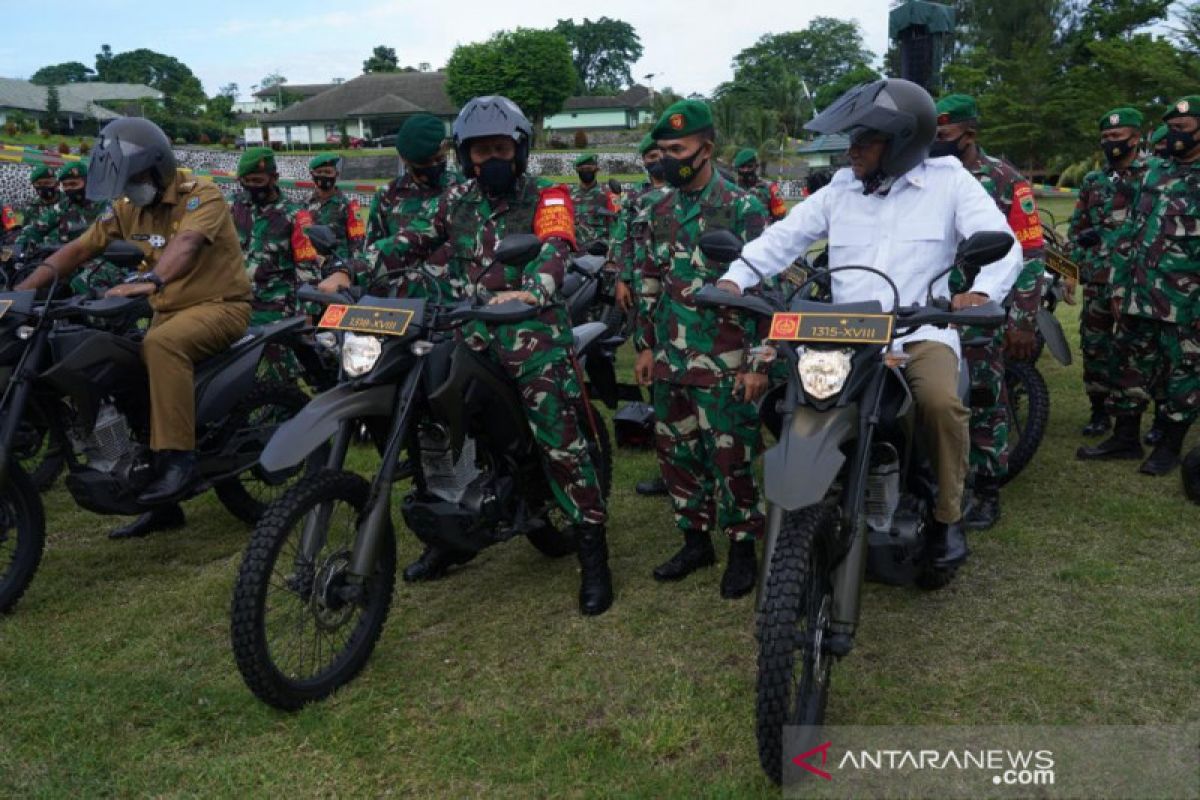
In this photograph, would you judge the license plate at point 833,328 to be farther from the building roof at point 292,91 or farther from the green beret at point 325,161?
the building roof at point 292,91

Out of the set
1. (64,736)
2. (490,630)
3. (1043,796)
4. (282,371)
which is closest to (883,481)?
(1043,796)

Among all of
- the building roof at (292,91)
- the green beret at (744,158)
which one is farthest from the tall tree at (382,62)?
the green beret at (744,158)

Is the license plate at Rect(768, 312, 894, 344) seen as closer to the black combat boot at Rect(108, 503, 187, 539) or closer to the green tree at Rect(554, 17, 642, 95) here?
the black combat boot at Rect(108, 503, 187, 539)

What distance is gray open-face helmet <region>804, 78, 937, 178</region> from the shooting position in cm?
325

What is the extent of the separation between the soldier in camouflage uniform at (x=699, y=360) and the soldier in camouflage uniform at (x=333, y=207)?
3.90 metres

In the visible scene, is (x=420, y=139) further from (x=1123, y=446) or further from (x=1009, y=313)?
(x=1123, y=446)

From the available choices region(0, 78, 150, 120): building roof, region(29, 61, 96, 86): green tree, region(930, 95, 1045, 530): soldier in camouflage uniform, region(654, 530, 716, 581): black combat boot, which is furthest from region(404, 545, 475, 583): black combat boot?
region(29, 61, 96, 86): green tree

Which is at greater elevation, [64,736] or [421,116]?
[421,116]

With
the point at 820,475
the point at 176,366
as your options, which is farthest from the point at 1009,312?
the point at 176,366

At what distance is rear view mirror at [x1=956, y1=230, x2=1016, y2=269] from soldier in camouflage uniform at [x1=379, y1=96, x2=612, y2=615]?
1479mm

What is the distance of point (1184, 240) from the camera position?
17.5ft

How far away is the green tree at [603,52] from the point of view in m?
105

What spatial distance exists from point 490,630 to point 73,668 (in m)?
1.50

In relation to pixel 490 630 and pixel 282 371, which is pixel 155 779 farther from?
pixel 282 371
